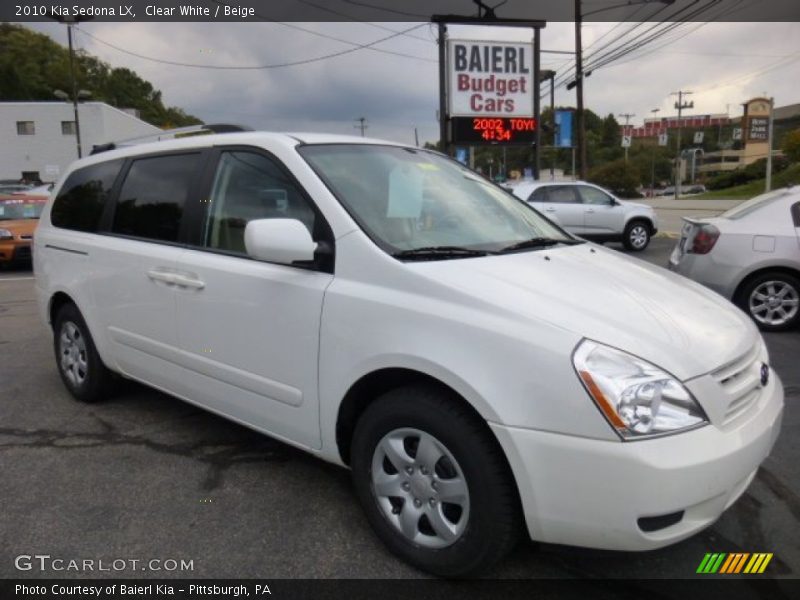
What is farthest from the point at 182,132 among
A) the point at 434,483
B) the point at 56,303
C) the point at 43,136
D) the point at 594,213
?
the point at 43,136

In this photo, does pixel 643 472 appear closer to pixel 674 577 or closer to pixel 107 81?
pixel 674 577

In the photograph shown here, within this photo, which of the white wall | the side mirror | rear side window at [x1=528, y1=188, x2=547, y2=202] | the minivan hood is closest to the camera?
the minivan hood

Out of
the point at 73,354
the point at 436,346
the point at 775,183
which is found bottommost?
the point at 73,354

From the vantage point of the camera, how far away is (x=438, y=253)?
2.72 meters

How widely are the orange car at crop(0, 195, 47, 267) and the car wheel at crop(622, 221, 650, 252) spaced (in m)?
12.5

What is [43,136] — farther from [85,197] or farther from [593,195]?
[85,197]

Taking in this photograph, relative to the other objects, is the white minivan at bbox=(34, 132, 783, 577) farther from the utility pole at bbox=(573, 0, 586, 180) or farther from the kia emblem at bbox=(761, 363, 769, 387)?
the utility pole at bbox=(573, 0, 586, 180)

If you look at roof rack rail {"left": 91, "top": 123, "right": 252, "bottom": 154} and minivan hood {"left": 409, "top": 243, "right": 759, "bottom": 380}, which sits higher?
roof rack rail {"left": 91, "top": 123, "right": 252, "bottom": 154}

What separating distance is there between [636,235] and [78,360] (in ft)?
43.7

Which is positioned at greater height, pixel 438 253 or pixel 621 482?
pixel 438 253

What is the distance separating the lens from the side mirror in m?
2.64

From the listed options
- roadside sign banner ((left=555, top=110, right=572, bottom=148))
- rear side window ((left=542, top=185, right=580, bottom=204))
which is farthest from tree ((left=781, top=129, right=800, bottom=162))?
rear side window ((left=542, top=185, right=580, bottom=204))

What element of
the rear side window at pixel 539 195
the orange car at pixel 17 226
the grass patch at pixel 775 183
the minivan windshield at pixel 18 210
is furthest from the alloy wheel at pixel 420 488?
the grass patch at pixel 775 183

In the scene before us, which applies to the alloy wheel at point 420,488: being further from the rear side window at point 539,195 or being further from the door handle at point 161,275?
the rear side window at point 539,195
